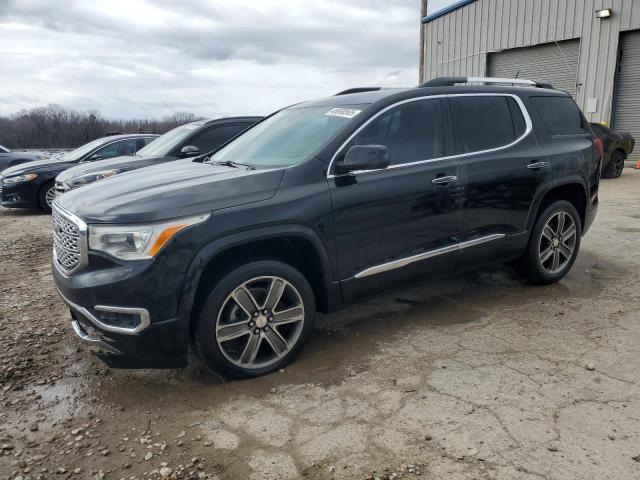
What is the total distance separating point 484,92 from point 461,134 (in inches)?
23.0

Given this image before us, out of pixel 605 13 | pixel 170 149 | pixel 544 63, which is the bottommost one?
pixel 170 149

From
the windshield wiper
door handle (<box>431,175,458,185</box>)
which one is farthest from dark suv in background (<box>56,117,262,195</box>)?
door handle (<box>431,175,458,185</box>)

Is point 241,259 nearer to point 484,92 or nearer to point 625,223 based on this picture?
point 484,92

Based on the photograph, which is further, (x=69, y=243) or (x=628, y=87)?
(x=628, y=87)

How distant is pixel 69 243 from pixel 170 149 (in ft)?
15.5

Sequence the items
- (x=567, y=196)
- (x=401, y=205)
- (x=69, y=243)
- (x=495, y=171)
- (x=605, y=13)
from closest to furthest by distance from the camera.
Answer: (x=69, y=243), (x=401, y=205), (x=495, y=171), (x=567, y=196), (x=605, y=13)

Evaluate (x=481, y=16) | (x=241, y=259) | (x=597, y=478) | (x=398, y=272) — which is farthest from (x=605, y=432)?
(x=481, y=16)

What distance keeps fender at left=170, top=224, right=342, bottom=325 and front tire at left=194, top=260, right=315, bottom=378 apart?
13 cm

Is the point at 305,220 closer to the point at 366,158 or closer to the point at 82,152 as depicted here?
the point at 366,158

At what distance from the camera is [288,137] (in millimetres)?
4102

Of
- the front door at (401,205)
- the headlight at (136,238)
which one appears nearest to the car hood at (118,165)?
the front door at (401,205)

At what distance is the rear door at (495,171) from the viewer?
4.21 metres

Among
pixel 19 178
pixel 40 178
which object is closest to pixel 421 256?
pixel 40 178

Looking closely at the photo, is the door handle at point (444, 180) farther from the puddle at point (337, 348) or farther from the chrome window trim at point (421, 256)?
the puddle at point (337, 348)
